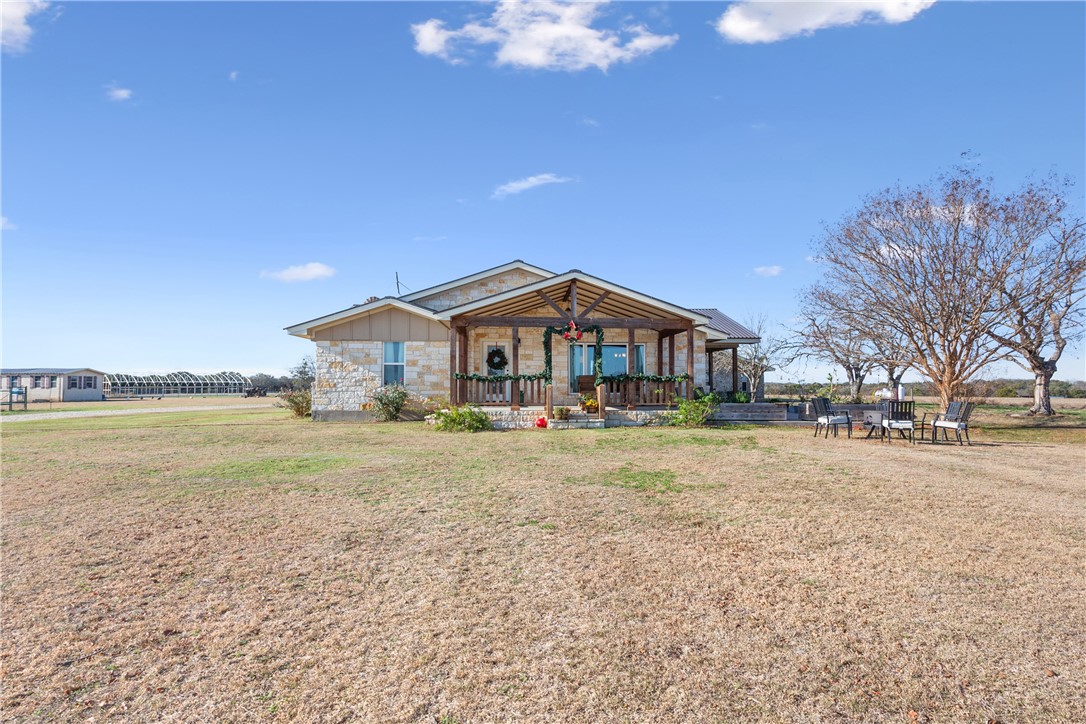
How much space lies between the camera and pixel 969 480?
26.7ft

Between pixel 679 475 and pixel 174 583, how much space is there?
19.6ft

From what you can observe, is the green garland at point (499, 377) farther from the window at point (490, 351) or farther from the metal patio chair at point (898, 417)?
the metal patio chair at point (898, 417)

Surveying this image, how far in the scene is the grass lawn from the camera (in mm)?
2801

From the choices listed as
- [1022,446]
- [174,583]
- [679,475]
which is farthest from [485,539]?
[1022,446]

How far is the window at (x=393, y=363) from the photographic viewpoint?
1898cm

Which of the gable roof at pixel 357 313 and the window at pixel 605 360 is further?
the window at pixel 605 360

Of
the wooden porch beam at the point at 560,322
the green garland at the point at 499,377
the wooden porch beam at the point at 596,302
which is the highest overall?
the wooden porch beam at the point at 596,302

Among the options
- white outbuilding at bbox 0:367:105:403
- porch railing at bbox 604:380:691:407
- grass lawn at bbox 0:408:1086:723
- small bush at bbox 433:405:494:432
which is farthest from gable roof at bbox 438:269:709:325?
white outbuilding at bbox 0:367:105:403

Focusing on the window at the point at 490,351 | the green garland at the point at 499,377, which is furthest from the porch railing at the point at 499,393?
the window at the point at 490,351

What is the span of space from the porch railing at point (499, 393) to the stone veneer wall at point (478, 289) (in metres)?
3.13

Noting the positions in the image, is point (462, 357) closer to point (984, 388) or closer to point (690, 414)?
point (690, 414)

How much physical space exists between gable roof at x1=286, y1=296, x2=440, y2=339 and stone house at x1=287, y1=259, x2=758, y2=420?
1.3 inches

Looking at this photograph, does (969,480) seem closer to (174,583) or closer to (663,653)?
(663,653)

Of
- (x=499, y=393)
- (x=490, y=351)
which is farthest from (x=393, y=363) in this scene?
(x=499, y=393)
